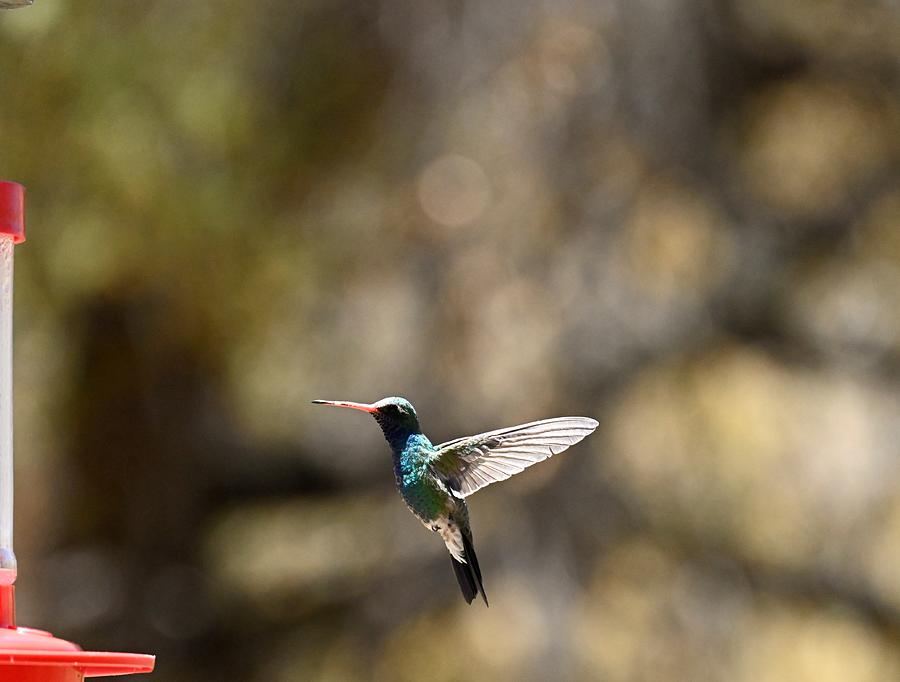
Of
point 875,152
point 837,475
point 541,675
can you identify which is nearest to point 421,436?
point 541,675

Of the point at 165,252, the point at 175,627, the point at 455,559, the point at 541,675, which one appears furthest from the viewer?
the point at 175,627

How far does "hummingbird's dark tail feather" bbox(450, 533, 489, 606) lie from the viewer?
7.39ft

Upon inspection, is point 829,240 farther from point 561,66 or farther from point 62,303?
point 62,303

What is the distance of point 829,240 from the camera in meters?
6.00

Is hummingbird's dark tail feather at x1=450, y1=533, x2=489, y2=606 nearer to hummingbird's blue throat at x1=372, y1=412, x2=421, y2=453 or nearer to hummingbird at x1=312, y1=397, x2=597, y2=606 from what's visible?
hummingbird at x1=312, y1=397, x2=597, y2=606

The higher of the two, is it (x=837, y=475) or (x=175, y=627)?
(x=837, y=475)

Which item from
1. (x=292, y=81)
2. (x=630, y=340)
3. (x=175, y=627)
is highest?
(x=292, y=81)

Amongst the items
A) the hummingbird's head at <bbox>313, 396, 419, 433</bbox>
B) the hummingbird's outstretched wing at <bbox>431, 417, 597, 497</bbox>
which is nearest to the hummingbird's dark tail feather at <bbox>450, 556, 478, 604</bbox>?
the hummingbird's outstretched wing at <bbox>431, 417, 597, 497</bbox>

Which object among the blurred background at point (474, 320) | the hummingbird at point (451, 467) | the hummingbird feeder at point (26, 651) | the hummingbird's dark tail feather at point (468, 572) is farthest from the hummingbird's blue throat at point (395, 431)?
the blurred background at point (474, 320)

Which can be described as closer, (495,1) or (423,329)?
(495,1)

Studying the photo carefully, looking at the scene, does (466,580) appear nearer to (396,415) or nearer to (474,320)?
(396,415)

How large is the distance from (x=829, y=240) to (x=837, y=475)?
95cm

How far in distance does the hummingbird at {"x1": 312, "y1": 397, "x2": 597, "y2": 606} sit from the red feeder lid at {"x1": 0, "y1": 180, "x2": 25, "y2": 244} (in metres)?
0.56

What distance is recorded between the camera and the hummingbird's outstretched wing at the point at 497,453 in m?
2.12
